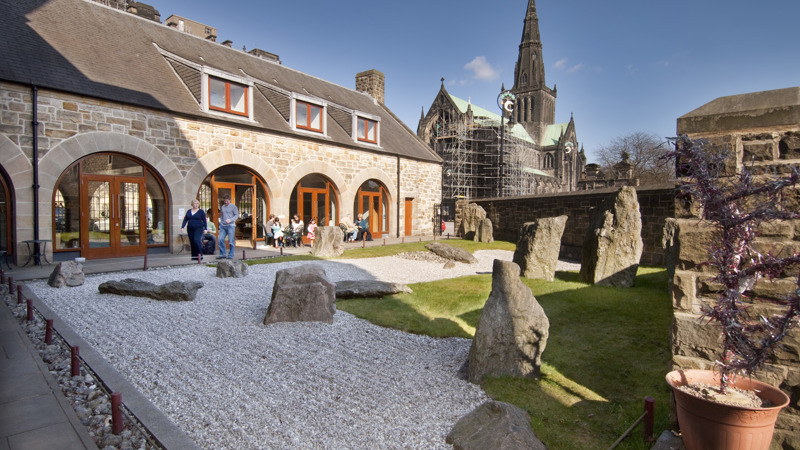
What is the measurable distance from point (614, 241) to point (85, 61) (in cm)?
1439

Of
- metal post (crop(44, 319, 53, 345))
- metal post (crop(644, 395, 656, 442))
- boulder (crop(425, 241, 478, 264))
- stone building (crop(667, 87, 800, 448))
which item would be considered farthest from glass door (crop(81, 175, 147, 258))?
stone building (crop(667, 87, 800, 448))

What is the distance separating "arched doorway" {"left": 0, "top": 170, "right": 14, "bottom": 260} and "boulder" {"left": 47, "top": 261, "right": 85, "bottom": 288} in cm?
357

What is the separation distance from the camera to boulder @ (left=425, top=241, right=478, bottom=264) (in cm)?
1259

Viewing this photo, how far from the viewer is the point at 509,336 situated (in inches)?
167

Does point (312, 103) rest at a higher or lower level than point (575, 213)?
higher

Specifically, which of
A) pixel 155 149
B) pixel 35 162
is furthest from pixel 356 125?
pixel 35 162

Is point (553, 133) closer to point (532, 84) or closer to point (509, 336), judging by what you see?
point (532, 84)

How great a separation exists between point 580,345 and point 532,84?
245 feet

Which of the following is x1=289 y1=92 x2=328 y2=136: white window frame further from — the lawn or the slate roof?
the lawn

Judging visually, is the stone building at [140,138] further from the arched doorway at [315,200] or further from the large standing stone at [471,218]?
the large standing stone at [471,218]

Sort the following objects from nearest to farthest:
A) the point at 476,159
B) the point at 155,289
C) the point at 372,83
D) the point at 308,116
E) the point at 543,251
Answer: the point at 155,289 → the point at 543,251 → the point at 308,116 → the point at 372,83 → the point at 476,159

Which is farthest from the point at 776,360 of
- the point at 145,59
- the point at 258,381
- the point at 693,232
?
the point at 145,59

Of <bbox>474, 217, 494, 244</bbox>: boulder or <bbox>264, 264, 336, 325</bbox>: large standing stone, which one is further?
<bbox>474, 217, 494, 244</bbox>: boulder

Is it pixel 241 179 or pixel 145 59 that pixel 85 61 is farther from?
pixel 241 179
